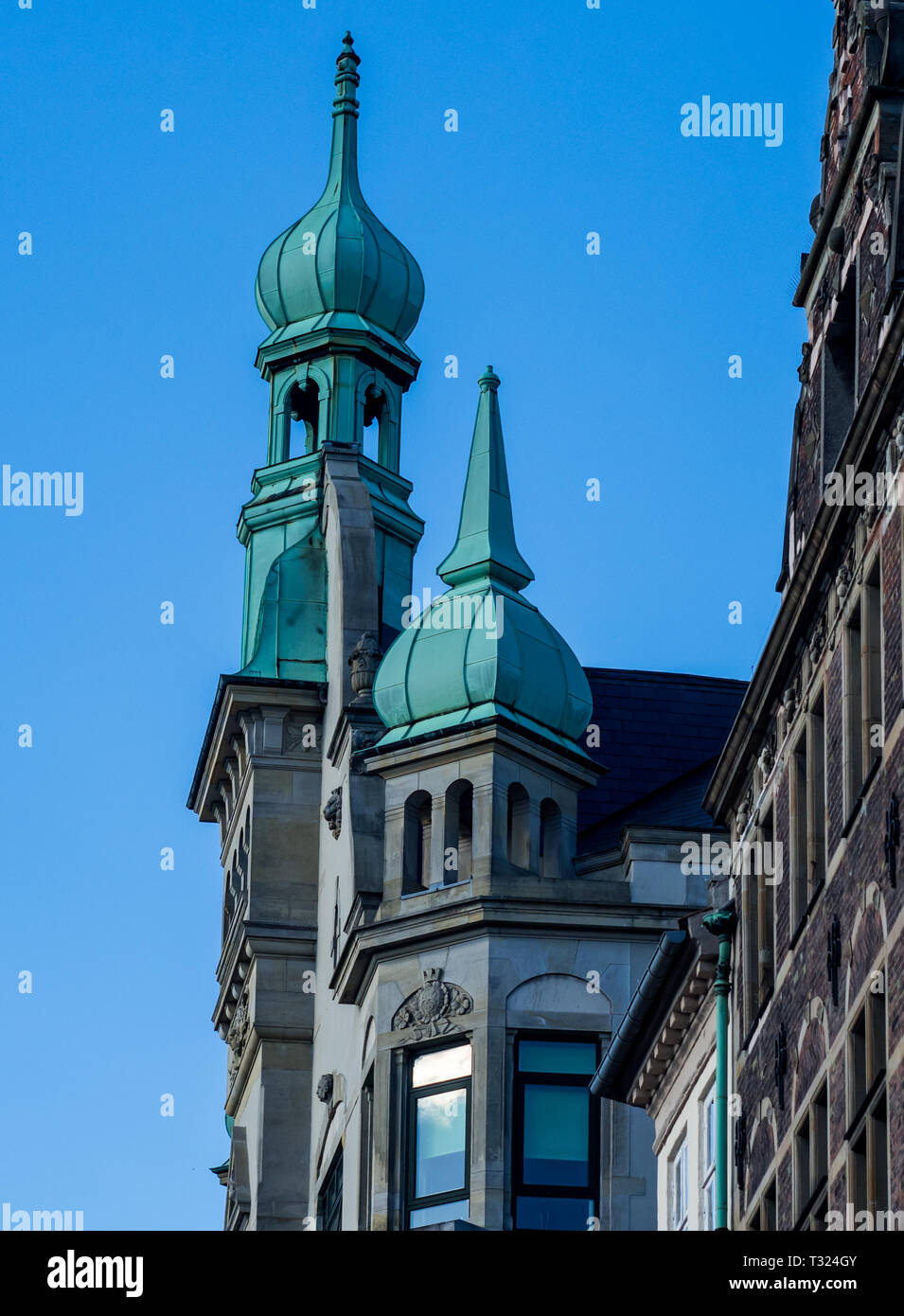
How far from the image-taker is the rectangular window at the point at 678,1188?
1716 inches

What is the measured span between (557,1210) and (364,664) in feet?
31.5

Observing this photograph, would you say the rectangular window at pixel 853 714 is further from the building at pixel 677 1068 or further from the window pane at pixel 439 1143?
the window pane at pixel 439 1143

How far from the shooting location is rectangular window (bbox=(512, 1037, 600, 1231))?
51000 millimetres

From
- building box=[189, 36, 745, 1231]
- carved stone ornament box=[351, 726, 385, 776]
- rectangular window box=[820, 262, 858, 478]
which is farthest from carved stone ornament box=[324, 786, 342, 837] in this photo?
rectangular window box=[820, 262, 858, 478]

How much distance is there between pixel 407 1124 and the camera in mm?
51875

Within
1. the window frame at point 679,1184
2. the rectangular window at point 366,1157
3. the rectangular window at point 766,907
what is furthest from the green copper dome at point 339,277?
the rectangular window at point 766,907

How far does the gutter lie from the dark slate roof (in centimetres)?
837

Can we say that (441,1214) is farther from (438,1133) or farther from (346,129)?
(346,129)

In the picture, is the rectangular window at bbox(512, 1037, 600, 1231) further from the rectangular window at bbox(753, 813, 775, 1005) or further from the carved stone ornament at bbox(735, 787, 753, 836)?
the rectangular window at bbox(753, 813, 775, 1005)

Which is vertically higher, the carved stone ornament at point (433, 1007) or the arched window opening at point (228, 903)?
the arched window opening at point (228, 903)

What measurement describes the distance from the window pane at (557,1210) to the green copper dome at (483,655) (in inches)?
250

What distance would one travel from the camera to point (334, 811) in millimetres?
57656

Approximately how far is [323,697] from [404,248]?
394 inches

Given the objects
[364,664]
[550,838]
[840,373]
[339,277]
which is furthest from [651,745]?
[840,373]
